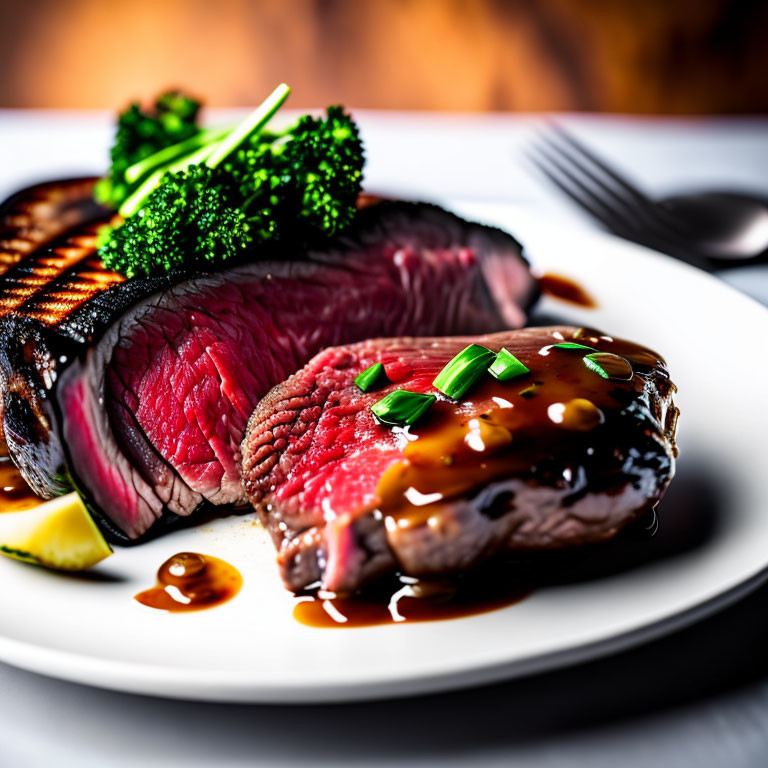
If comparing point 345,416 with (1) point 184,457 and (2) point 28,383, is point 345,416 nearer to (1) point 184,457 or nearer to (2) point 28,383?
(1) point 184,457

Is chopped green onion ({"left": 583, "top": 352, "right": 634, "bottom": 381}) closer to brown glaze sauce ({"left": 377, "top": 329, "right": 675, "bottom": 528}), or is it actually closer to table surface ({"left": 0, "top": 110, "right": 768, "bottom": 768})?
brown glaze sauce ({"left": 377, "top": 329, "right": 675, "bottom": 528})

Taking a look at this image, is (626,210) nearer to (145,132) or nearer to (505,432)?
(145,132)

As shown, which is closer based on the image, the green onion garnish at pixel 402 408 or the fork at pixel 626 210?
the green onion garnish at pixel 402 408

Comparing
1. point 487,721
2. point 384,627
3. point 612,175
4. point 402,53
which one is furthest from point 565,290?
point 402,53

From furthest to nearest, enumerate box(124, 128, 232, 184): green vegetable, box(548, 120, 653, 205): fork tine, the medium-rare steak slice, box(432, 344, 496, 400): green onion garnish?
box(548, 120, 653, 205): fork tine < box(124, 128, 232, 184): green vegetable < box(432, 344, 496, 400): green onion garnish < the medium-rare steak slice

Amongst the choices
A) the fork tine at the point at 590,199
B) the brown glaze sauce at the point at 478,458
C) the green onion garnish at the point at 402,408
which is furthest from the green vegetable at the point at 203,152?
the fork tine at the point at 590,199

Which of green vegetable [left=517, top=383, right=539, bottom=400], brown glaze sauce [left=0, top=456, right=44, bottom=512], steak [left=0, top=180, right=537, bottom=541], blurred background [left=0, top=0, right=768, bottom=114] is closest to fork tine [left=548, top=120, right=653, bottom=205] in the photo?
steak [left=0, top=180, right=537, bottom=541]

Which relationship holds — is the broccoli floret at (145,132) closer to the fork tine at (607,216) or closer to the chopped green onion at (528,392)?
the fork tine at (607,216)
